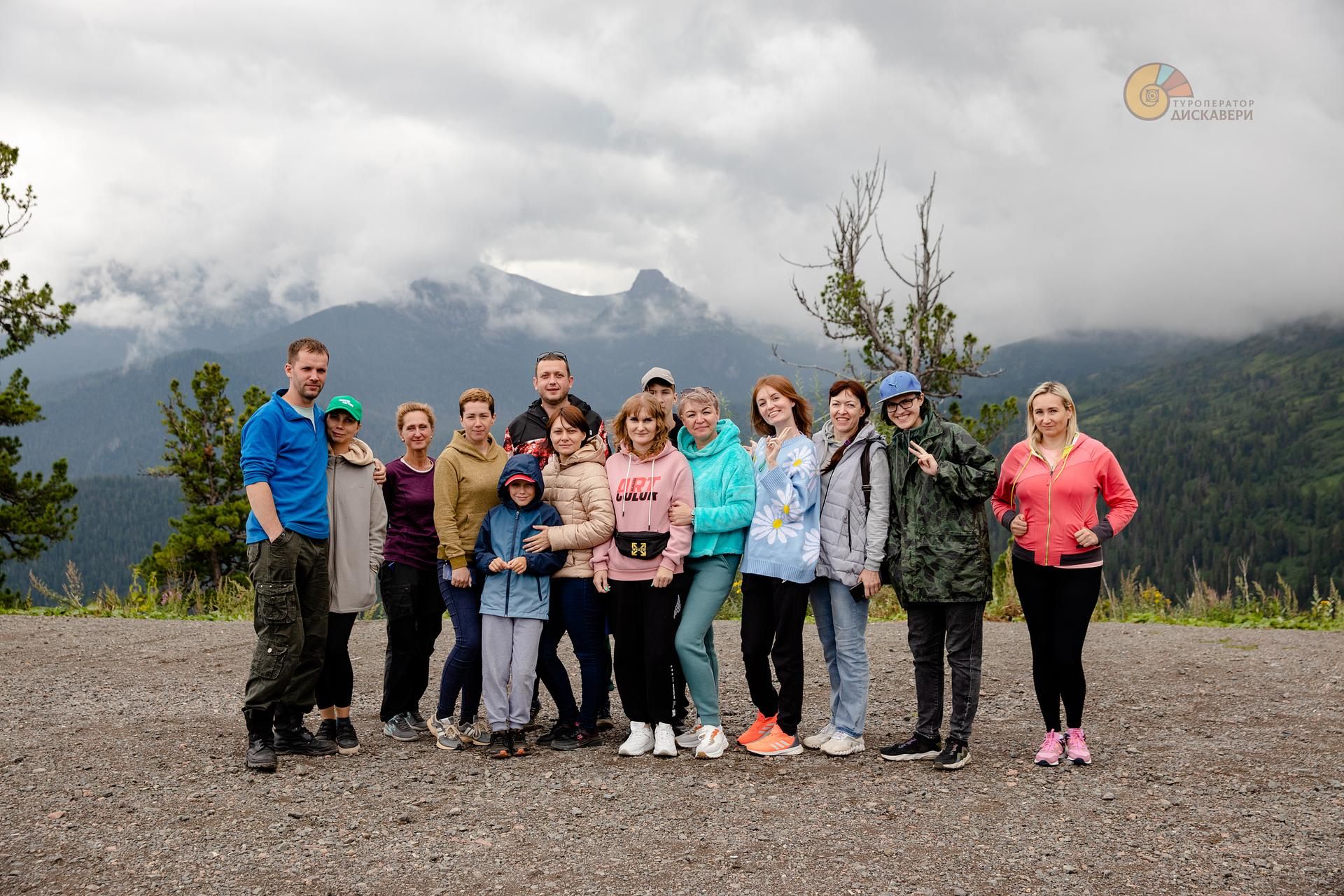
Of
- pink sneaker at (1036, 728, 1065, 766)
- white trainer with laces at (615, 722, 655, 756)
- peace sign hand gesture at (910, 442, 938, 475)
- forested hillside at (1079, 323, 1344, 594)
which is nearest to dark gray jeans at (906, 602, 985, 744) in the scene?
pink sneaker at (1036, 728, 1065, 766)

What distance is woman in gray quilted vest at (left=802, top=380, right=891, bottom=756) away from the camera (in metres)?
5.38

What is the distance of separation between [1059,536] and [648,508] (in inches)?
89.3

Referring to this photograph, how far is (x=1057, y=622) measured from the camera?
5223mm

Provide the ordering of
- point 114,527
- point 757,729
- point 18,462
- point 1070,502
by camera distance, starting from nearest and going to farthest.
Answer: point 1070,502, point 757,729, point 18,462, point 114,527

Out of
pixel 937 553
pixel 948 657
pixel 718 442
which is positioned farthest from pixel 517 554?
pixel 948 657

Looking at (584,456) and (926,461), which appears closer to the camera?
(926,461)

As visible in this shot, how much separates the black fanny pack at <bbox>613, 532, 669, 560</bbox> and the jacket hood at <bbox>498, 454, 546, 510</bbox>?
1.89 feet

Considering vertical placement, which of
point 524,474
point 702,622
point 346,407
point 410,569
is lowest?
point 702,622

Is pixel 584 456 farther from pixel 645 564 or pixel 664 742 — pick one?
pixel 664 742

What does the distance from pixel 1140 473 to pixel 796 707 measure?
533 ft

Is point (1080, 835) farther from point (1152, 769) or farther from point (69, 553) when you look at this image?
point (69, 553)

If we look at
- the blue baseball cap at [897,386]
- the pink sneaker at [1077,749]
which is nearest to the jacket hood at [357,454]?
the blue baseball cap at [897,386]

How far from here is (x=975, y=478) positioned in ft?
16.8

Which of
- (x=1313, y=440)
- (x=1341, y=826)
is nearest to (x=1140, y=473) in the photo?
(x=1313, y=440)
